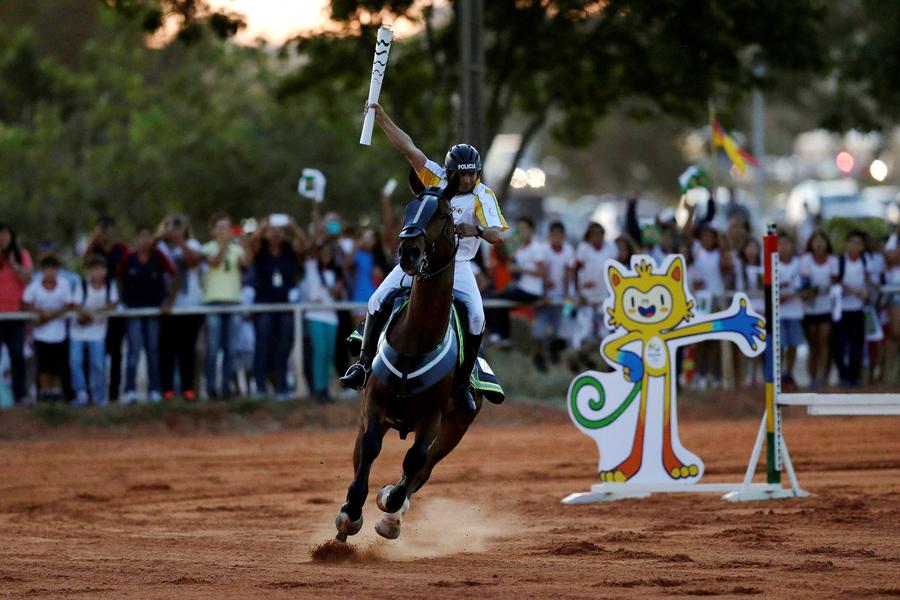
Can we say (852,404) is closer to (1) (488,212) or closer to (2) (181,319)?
(1) (488,212)

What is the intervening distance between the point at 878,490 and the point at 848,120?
84.1ft

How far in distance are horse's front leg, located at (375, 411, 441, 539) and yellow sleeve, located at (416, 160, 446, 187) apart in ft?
5.74

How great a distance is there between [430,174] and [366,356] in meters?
1.45

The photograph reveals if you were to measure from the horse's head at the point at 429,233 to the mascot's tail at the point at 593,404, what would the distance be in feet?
12.2

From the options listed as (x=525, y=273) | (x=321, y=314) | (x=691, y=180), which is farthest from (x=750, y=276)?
(x=321, y=314)

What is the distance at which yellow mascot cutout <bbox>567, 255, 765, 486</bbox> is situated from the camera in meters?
14.3

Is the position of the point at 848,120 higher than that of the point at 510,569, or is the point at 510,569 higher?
the point at 848,120

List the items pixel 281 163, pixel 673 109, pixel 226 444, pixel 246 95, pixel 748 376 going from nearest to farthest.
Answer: pixel 226 444
pixel 748 376
pixel 673 109
pixel 281 163
pixel 246 95

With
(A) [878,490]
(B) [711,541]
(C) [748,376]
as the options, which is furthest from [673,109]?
(B) [711,541]

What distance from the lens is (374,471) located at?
17.0 metres

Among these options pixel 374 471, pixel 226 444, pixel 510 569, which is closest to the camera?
pixel 510 569

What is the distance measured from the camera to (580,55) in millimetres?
29125

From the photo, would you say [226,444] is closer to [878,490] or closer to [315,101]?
[878,490]

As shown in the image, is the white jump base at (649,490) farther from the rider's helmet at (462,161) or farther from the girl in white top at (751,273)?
the girl in white top at (751,273)
